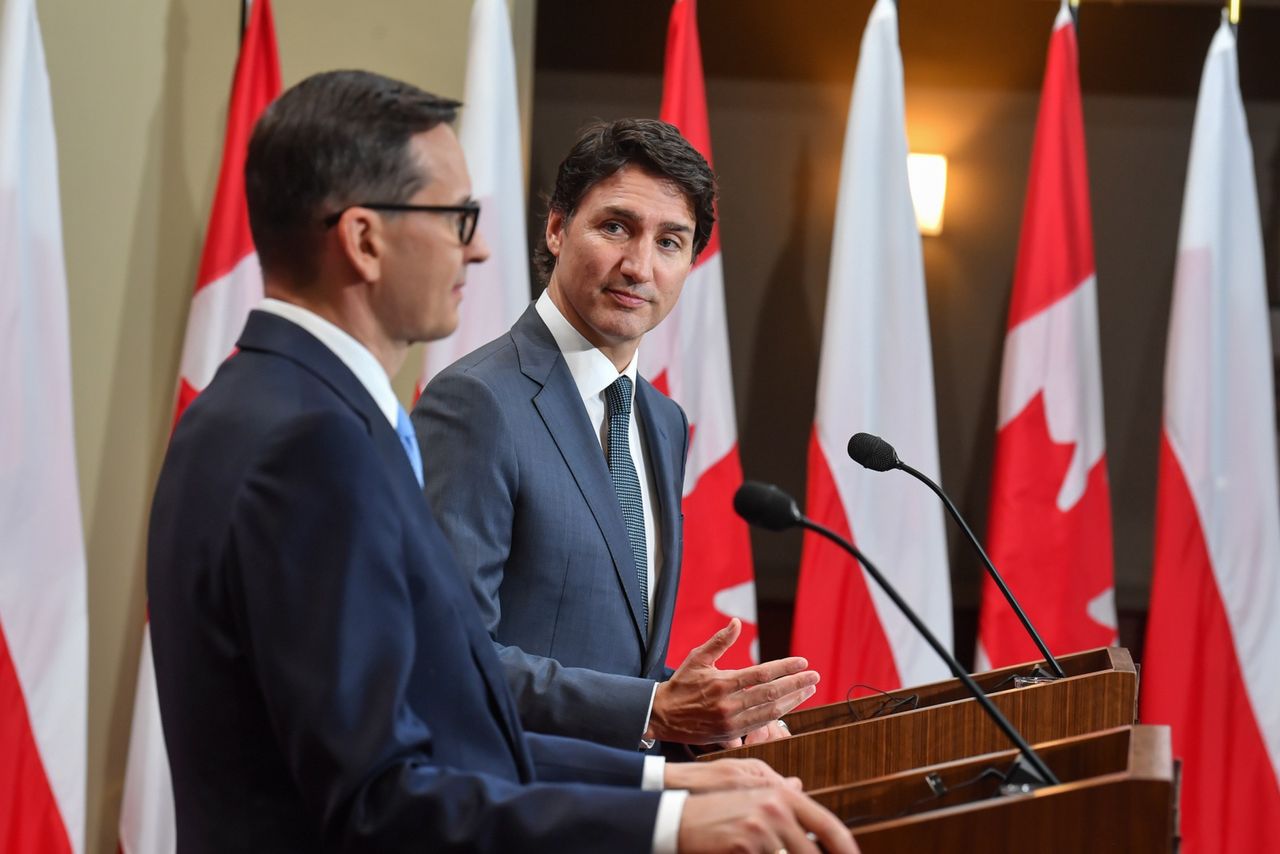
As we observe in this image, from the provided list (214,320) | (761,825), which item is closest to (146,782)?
(214,320)

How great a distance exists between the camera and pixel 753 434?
15.4 feet

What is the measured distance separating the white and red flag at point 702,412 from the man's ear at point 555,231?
1.61 metres

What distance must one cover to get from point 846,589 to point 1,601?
2379mm

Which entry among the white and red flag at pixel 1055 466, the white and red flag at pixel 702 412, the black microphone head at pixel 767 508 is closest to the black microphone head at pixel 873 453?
the black microphone head at pixel 767 508

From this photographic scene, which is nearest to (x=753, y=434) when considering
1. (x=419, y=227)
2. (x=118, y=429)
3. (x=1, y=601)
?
(x=118, y=429)

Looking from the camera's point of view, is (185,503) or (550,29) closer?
(185,503)

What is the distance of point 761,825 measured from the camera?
46.3 inches

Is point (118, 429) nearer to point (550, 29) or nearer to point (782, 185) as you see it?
point (550, 29)

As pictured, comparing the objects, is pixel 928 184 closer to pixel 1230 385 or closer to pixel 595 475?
pixel 1230 385

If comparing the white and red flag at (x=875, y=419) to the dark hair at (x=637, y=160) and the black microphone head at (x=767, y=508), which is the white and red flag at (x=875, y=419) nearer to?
the dark hair at (x=637, y=160)

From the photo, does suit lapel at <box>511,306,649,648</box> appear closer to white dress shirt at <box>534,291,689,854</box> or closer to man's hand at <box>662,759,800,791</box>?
white dress shirt at <box>534,291,689,854</box>

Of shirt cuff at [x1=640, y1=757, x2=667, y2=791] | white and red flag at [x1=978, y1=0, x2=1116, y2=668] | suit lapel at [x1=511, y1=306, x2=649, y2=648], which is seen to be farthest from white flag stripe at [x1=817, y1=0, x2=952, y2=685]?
shirt cuff at [x1=640, y1=757, x2=667, y2=791]

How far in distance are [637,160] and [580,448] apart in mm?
556

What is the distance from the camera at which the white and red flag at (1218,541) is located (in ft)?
13.2
